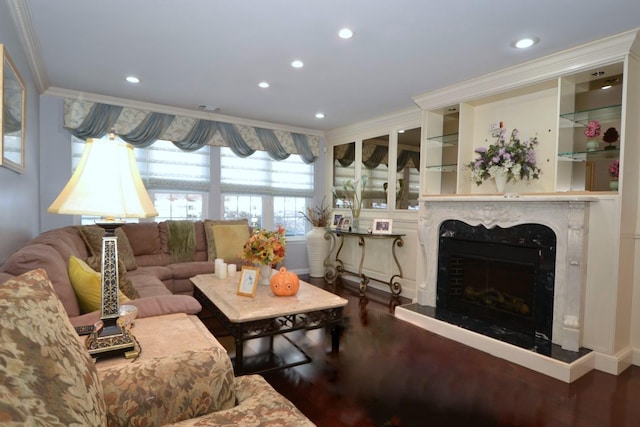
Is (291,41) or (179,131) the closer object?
(291,41)

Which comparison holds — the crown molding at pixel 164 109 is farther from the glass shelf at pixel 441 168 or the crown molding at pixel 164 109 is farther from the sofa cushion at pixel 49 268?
the sofa cushion at pixel 49 268

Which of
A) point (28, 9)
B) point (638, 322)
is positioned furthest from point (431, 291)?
point (28, 9)

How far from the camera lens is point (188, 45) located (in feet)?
9.33

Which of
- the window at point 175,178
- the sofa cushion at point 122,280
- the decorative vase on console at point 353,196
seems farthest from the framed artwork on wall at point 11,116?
the decorative vase on console at point 353,196

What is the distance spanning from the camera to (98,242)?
334cm

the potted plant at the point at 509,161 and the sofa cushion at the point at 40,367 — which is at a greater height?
the potted plant at the point at 509,161

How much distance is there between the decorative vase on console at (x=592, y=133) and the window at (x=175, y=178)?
4.47 m

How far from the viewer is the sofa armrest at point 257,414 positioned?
118 cm

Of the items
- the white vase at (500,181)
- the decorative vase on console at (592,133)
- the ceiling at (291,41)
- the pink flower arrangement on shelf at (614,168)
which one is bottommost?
the white vase at (500,181)

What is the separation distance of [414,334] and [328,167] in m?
3.53

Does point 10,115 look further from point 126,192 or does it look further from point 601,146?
point 601,146

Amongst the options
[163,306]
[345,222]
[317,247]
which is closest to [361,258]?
[345,222]

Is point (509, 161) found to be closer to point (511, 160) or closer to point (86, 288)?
point (511, 160)

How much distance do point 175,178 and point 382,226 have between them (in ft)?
9.67
